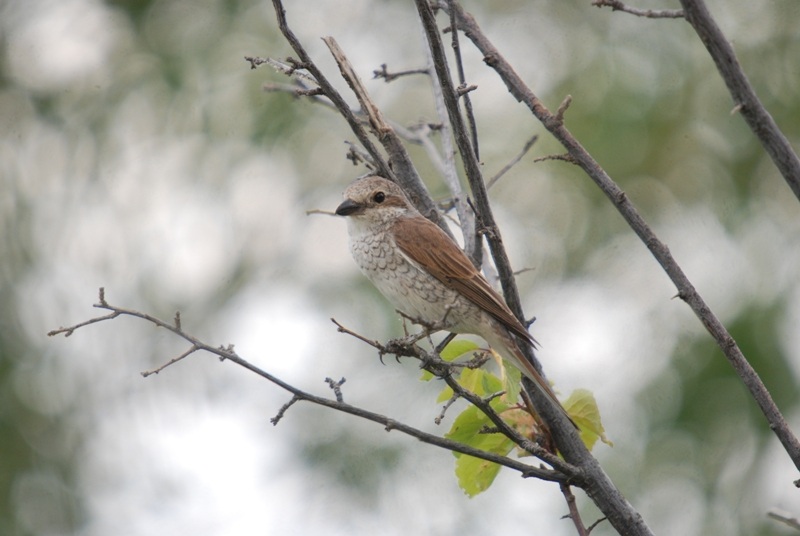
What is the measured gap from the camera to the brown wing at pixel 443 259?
3904 mm

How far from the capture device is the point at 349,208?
434 centimetres

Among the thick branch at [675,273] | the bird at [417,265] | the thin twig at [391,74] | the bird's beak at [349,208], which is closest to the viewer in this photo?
the thick branch at [675,273]

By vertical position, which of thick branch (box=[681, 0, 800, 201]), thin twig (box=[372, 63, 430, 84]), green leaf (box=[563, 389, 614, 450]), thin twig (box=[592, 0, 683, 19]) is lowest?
green leaf (box=[563, 389, 614, 450])

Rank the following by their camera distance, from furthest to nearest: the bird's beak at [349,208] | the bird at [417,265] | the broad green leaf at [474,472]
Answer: the bird's beak at [349,208], the bird at [417,265], the broad green leaf at [474,472]

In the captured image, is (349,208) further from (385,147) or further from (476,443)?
(476,443)

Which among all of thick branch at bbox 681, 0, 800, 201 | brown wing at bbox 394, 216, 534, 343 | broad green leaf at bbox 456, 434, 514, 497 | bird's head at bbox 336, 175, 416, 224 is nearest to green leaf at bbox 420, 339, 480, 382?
broad green leaf at bbox 456, 434, 514, 497

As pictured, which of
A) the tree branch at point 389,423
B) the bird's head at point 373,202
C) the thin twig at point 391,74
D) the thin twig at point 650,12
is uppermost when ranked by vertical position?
the thin twig at point 391,74

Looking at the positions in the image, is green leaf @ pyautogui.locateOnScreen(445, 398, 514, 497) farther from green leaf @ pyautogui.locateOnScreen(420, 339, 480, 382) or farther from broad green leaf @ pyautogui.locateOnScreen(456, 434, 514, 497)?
green leaf @ pyautogui.locateOnScreen(420, 339, 480, 382)

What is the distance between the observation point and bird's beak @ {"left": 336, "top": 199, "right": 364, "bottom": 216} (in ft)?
14.2

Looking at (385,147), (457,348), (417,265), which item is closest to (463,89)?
(385,147)

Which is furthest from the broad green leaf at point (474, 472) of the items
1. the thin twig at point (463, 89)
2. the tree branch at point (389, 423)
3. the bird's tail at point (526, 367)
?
the thin twig at point (463, 89)

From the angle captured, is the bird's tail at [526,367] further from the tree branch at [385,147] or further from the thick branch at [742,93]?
the thick branch at [742,93]

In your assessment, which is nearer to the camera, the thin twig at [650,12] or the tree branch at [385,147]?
the thin twig at [650,12]

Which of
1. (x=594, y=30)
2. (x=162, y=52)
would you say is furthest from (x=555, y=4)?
(x=162, y=52)
